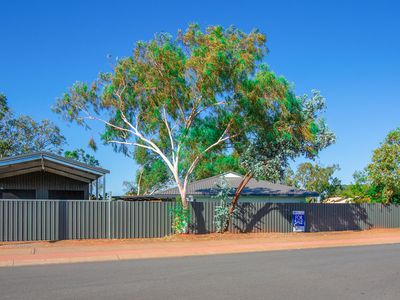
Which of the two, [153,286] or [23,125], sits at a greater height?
[23,125]

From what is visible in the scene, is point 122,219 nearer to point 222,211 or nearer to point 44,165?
point 222,211

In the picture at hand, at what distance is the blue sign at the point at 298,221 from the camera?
25.8 meters

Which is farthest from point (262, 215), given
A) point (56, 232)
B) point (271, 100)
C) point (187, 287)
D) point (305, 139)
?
point (187, 287)

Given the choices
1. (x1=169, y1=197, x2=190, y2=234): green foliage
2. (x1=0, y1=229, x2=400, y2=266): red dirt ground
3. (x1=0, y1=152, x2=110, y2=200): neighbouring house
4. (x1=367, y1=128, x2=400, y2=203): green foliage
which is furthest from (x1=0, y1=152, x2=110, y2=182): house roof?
(x1=367, y1=128, x2=400, y2=203): green foliage

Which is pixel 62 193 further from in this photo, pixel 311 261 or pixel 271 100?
pixel 311 261

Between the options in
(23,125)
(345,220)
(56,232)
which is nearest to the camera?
(56,232)

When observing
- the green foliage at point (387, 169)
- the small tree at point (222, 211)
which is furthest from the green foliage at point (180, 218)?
the green foliage at point (387, 169)

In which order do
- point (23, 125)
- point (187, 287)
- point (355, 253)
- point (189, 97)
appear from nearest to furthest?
point (187, 287) → point (355, 253) → point (189, 97) → point (23, 125)

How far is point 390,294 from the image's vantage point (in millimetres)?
9109

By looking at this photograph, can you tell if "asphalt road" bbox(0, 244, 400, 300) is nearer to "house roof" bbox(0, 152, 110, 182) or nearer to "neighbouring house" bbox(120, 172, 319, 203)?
"house roof" bbox(0, 152, 110, 182)

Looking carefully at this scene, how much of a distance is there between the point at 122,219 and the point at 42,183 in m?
8.48

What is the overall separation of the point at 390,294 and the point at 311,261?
534 cm

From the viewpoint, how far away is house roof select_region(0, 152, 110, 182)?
75.5 ft

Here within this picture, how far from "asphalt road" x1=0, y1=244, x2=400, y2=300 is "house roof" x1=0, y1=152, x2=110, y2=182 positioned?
10.1 metres
